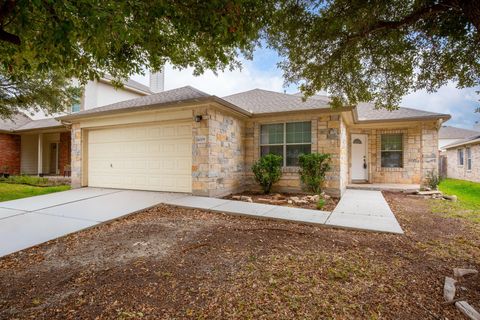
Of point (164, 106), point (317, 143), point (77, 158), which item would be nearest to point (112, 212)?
point (164, 106)

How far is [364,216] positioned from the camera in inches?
211

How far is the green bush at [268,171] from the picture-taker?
8.22 metres

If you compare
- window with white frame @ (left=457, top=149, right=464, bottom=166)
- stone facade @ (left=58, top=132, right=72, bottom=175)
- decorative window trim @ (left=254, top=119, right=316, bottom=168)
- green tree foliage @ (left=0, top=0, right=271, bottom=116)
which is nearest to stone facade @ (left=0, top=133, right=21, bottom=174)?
stone facade @ (left=58, top=132, right=72, bottom=175)

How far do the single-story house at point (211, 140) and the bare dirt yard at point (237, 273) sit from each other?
325 centimetres

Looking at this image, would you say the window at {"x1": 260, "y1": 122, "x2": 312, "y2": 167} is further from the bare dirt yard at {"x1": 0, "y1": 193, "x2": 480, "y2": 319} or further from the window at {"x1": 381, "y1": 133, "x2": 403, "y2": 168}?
the window at {"x1": 381, "y1": 133, "x2": 403, "y2": 168}

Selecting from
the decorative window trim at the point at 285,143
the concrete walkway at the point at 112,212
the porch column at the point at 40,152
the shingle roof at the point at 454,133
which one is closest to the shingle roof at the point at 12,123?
the porch column at the point at 40,152

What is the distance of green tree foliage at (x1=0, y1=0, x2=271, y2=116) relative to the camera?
2.52 metres

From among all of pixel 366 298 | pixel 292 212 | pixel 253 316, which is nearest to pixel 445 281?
pixel 366 298

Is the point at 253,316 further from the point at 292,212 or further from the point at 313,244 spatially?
the point at 292,212

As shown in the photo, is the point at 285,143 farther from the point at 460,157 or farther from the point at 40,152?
the point at 460,157

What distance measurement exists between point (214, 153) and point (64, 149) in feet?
39.6

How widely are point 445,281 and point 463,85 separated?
3.66 m

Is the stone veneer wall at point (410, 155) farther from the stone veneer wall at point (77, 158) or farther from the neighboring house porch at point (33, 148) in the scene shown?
the neighboring house porch at point (33, 148)

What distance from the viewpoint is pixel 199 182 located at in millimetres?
7195
